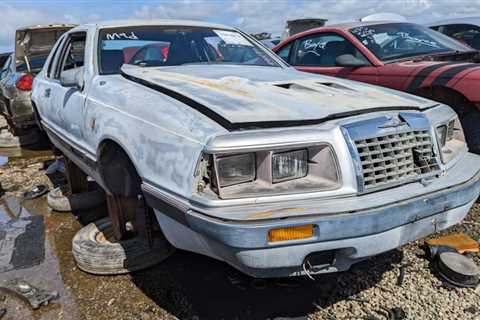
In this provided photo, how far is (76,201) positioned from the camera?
→ 3877mm

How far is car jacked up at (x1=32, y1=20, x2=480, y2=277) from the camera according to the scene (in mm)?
1720

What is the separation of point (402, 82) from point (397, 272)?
6.72 ft

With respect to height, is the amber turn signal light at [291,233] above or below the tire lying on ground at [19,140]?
above

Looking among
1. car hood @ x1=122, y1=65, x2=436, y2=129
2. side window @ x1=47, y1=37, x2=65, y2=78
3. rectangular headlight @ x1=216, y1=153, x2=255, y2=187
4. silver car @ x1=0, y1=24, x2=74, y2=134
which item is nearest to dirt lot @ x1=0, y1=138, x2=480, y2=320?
rectangular headlight @ x1=216, y1=153, x2=255, y2=187

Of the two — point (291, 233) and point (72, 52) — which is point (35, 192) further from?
point (291, 233)

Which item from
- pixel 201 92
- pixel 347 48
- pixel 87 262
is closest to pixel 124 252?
pixel 87 262

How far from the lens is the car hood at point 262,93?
193 cm

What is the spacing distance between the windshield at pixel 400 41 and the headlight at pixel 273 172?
2956mm

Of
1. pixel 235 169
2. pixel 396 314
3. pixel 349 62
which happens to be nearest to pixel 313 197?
pixel 235 169

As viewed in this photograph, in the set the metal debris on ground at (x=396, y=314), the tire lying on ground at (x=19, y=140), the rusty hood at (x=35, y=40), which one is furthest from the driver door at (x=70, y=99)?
the rusty hood at (x=35, y=40)

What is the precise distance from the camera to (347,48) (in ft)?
15.4

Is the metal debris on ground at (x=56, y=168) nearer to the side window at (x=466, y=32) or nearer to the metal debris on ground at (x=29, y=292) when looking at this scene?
the metal debris on ground at (x=29, y=292)

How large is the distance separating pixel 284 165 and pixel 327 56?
3.46 metres

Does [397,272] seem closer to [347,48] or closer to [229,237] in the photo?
[229,237]
